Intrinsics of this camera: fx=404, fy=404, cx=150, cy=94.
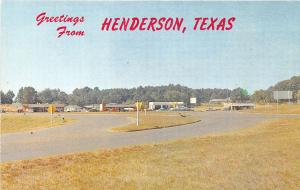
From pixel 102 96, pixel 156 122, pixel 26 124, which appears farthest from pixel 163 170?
pixel 102 96

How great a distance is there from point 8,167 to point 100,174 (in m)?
3.29

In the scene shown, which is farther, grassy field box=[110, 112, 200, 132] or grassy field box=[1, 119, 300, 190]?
grassy field box=[110, 112, 200, 132]

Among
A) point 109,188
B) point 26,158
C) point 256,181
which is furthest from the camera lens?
point 26,158

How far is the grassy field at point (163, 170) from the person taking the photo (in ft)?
32.3

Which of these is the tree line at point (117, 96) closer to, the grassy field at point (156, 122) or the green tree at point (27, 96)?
the green tree at point (27, 96)

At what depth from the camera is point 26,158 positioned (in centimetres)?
1472

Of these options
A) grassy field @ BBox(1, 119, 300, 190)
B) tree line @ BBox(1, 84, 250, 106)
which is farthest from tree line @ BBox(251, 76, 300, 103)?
grassy field @ BBox(1, 119, 300, 190)

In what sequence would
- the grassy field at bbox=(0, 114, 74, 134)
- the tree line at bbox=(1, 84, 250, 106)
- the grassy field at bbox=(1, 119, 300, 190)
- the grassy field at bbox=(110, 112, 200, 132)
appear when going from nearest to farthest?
the grassy field at bbox=(1, 119, 300, 190) → the grassy field at bbox=(110, 112, 200, 132) → the grassy field at bbox=(0, 114, 74, 134) → the tree line at bbox=(1, 84, 250, 106)

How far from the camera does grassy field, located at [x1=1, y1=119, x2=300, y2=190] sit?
9.84m

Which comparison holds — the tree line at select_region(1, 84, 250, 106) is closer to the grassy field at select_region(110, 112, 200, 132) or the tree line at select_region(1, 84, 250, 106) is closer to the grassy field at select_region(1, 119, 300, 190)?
the grassy field at select_region(110, 112, 200, 132)

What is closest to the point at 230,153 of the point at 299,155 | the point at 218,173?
the point at 299,155

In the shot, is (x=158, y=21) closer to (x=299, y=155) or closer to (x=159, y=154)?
(x=159, y=154)

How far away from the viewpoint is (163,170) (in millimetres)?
11719

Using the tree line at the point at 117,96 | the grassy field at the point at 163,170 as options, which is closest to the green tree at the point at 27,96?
the tree line at the point at 117,96
